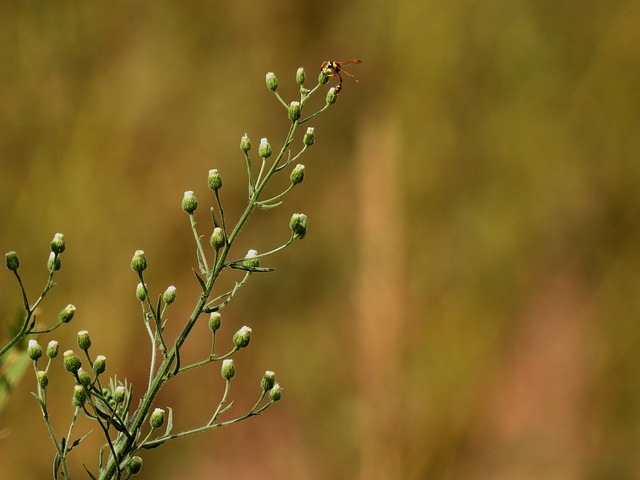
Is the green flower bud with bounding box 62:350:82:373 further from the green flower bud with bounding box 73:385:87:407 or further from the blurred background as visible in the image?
the blurred background

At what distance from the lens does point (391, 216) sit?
77.0 inches

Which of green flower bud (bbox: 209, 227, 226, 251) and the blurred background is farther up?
the blurred background

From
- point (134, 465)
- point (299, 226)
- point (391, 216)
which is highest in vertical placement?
point (391, 216)

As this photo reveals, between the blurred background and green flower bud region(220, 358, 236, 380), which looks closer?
green flower bud region(220, 358, 236, 380)

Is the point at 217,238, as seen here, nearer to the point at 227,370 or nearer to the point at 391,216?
the point at 227,370

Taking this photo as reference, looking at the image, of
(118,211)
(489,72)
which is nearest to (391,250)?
(489,72)

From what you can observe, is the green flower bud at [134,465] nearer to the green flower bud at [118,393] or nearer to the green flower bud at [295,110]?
the green flower bud at [118,393]

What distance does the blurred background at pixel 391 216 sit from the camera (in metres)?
1.91

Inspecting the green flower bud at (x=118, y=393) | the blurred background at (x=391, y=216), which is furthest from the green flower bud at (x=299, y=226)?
the blurred background at (x=391, y=216)

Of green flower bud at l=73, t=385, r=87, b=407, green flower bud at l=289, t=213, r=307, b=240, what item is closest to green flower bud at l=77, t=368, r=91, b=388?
green flower bud at l=73, t=385, r=87, b=407

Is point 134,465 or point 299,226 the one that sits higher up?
point 299,226

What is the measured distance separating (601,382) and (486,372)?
0.90 feet

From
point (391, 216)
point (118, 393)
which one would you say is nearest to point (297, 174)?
point (118, 393)

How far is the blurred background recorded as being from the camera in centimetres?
191
